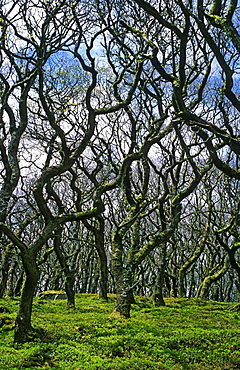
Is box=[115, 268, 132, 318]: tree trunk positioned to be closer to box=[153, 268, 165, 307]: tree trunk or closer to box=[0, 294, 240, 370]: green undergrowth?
box=[0, 294, 240, 370]: green undergrowth

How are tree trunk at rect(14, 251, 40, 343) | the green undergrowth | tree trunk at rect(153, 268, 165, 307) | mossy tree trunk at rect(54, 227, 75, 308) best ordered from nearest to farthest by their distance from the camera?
the green undergrowth
tree trunk at rect(14, 251, 40, 343)
mossy tree trunk at rect(54, 227, 75, 308)
tree trunk at rect(153, 268, 165, 307)

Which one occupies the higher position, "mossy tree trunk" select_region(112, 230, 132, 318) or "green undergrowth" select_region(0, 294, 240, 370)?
"mossy tree trunk" select_region(112, 230, 132, 318)

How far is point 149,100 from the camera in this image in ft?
58.4

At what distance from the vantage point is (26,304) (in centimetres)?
838

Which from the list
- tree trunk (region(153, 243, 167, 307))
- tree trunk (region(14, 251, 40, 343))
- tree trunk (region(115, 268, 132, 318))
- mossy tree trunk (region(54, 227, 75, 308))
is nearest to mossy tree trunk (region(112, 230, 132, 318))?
tree trunk (region(115, 268, 132, 318))

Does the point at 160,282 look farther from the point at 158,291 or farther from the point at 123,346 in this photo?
the point at 123,346

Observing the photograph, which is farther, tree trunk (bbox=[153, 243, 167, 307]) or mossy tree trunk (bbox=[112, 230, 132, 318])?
tree trunk (bbox=[153, 243, 167, 307])

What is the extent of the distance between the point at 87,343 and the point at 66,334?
37.9 inches

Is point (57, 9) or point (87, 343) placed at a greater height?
point (57, 9)

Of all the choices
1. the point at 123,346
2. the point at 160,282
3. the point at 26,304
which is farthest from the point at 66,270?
the point at 123,346

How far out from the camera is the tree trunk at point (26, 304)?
8229 mm

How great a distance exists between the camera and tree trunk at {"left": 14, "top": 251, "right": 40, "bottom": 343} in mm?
8229

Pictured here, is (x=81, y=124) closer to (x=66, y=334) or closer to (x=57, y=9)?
(x=57, y=9)

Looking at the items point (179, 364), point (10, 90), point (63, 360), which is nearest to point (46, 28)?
point (10, 90)
